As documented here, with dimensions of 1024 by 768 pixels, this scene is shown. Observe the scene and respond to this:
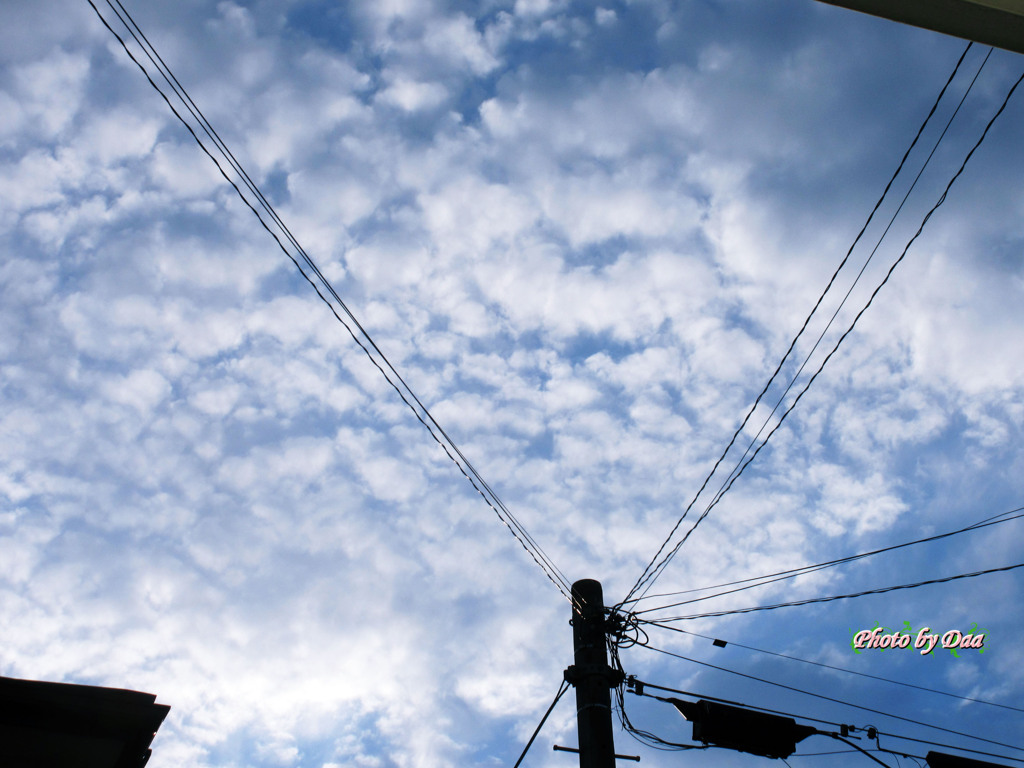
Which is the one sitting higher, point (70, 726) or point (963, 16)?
point (963, 16)

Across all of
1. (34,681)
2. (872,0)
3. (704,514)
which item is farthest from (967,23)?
(34,681)

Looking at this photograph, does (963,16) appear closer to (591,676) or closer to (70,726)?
(591,676)

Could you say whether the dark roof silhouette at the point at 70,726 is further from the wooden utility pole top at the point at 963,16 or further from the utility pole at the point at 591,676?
the wooden utility pole top at the point at 963,16

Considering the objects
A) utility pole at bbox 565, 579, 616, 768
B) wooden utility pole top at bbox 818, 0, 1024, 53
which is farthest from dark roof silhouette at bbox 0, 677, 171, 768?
wooden utility pole top at bbox 818, 0, 1024, 53

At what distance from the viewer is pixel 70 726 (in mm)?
5695

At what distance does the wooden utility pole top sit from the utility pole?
6823 mm

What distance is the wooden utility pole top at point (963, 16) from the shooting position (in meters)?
3.77

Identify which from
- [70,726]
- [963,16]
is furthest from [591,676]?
[963,16]

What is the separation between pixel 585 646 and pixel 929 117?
6.83 meters

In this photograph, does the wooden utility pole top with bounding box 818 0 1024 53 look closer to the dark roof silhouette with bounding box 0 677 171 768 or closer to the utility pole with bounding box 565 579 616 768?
the utility pole with bounding box 565 579 616 768

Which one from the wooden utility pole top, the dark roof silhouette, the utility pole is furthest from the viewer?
the utility pole

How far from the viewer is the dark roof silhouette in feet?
18.2

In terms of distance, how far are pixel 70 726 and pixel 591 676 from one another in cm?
522

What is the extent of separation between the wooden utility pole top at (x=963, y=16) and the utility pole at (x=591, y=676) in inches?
269
